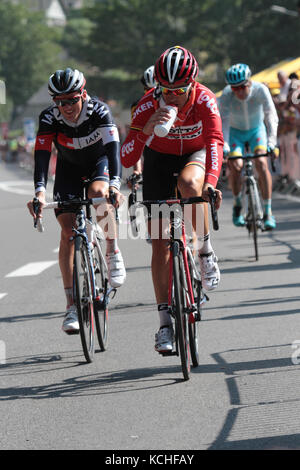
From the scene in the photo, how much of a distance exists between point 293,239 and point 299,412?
28.4ft

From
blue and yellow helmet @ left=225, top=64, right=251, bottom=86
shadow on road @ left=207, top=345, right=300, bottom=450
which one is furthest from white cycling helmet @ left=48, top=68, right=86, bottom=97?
blue and yellow helmet @ left=225, top=64, right=251, bottom=86

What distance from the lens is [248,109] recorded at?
40.4 ft

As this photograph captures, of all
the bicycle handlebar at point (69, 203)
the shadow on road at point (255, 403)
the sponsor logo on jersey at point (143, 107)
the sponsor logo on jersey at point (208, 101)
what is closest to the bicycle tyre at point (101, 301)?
the bicycle handlebar at point (69, 203)

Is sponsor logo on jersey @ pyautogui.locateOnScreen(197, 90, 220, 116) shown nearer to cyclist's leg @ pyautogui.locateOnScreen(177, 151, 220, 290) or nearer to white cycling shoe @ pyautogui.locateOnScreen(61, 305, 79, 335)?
cyclist's leg @ pyautogui.locateOnScreen(177, 151, 220, 290)

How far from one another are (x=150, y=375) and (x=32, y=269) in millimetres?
6292

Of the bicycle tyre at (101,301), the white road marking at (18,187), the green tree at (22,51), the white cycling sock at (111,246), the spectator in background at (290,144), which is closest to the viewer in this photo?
the bicycle tyre at (101,301)

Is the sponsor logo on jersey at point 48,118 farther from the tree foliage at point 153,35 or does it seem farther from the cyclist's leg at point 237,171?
the tree foliage at point 153,35

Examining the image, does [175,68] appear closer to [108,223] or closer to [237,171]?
[108,223]

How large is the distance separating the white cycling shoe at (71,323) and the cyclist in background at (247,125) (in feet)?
16.3

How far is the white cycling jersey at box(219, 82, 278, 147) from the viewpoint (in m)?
12.1

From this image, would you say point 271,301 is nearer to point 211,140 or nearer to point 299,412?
point 211,140

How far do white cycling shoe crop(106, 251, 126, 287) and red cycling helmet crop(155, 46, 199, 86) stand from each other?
184cm

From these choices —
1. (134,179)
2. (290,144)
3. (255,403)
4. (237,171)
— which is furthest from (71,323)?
(290,144)

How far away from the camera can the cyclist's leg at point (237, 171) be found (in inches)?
486
